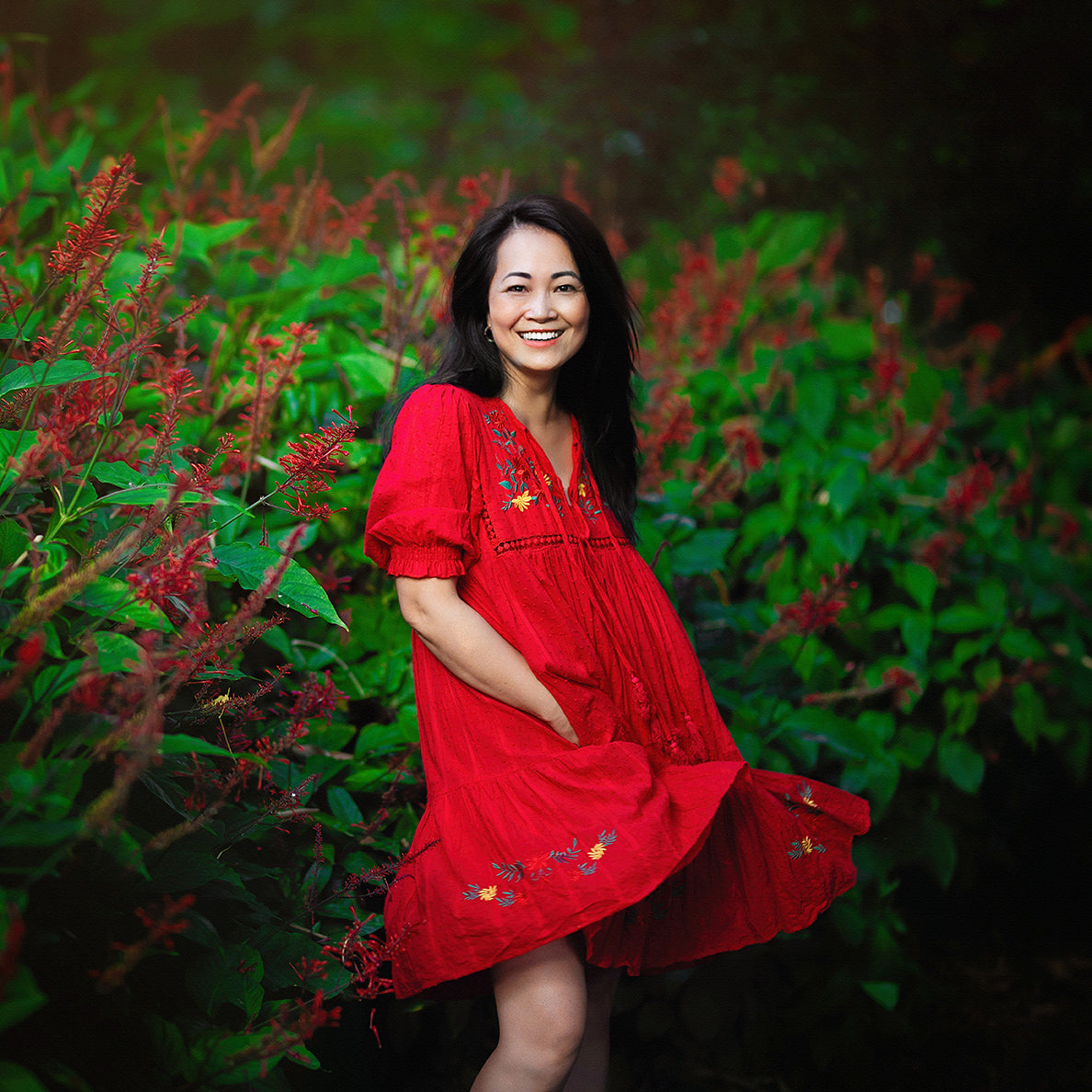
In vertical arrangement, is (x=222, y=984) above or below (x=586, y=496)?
below

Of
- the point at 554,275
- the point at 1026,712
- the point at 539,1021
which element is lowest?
the point at 1026,712

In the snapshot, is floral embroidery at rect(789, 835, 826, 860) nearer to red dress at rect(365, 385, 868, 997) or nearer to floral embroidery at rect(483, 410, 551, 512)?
red dress at rect(365, 385, 868, 997)

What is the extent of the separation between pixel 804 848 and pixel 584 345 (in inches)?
35.4

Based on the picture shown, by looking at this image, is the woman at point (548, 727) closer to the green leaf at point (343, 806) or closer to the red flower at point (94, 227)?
the green leaf at point (343, 806)

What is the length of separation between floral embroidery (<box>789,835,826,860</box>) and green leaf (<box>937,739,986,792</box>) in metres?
0.98

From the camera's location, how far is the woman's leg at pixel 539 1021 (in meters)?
1.26

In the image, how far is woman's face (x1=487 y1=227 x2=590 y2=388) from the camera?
4.97 ft

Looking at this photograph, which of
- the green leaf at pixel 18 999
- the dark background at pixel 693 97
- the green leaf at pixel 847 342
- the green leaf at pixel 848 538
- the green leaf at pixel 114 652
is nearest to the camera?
the green leaf at pixel 18 999

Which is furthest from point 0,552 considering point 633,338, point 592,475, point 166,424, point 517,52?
point 517,52

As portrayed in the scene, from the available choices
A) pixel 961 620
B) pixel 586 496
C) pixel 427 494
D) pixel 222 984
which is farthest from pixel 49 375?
pixel 961 620

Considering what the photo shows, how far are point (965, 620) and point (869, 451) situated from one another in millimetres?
515

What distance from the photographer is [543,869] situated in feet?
4.02

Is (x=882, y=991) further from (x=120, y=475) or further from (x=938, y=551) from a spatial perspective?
(x=120, y=475)

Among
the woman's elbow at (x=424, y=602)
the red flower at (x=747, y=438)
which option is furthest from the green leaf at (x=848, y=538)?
the woman's elbow at (x=424, y=602)
